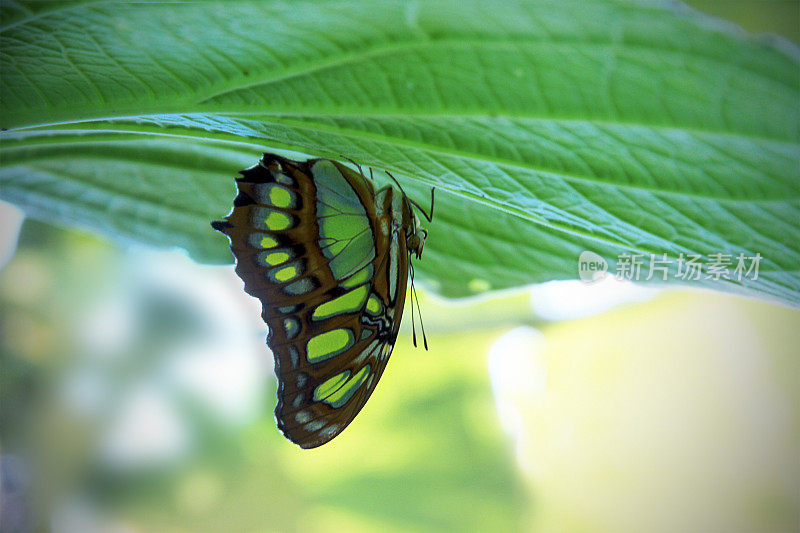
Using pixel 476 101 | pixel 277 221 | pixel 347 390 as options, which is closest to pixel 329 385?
pixel 347 390

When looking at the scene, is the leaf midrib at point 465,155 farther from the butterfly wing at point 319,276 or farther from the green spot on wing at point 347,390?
the green spot on wing at point 347,390

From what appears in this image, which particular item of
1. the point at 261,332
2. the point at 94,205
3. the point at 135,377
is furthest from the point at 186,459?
the point at 94,205

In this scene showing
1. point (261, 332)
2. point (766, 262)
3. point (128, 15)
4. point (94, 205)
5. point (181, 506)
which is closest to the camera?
point (128, 15)

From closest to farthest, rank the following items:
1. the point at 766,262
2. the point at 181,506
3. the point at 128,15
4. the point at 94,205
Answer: the point at 128,15 → the point at 766,262 → the point at 94,205 → the point at 181,506

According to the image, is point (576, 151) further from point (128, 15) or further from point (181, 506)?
point (181, 506)

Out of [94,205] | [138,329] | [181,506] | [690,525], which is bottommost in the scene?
[181,506]

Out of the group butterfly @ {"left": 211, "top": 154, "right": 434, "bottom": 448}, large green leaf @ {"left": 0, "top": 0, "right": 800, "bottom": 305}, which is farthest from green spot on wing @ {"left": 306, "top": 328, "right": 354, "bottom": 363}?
large green leaf @ {"left": 0, "top": 0, "right": 800, "bottom": 305}

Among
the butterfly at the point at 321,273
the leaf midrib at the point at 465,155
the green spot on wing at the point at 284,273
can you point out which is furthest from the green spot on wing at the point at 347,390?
the leaf midrib at the point at 465,155

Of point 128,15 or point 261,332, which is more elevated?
point 128,15
